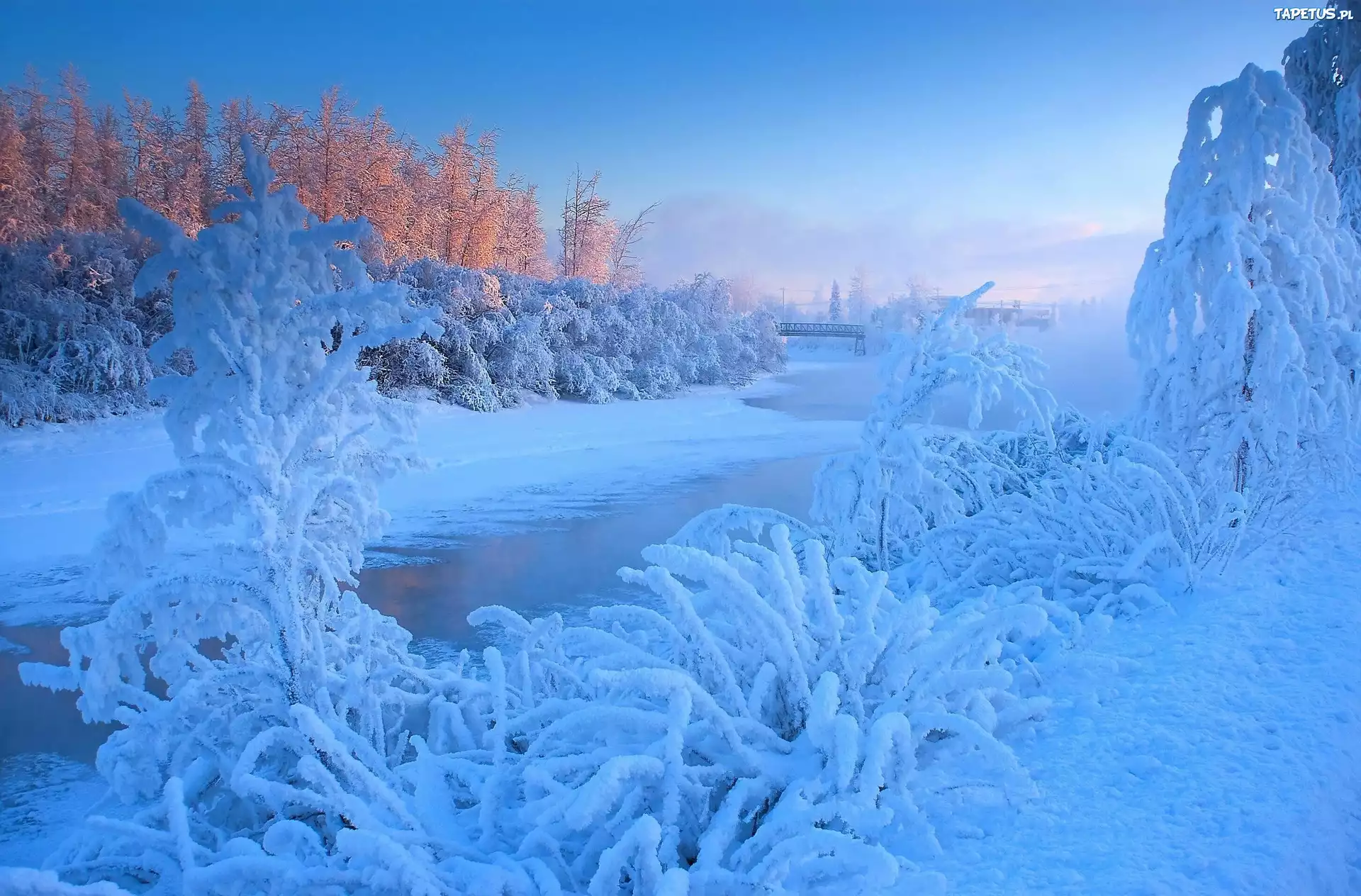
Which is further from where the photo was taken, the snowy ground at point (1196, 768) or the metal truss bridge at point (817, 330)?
the metal truss bridge at point (817, 330)

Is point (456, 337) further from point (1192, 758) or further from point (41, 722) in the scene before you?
point (1192, 758)

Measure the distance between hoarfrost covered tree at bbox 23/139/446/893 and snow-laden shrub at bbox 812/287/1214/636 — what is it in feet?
6.95

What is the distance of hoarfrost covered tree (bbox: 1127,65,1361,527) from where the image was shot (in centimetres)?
364

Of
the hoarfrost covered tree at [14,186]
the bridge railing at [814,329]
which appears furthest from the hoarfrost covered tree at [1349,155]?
the bridge railing at [814,329]

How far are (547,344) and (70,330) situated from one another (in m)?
9.10

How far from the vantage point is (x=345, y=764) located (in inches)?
57.8

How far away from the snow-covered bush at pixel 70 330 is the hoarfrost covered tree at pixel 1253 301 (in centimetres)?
998

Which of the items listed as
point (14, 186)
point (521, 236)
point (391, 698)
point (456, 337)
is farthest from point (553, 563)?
point (521, 236)

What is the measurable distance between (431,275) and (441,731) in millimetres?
13859

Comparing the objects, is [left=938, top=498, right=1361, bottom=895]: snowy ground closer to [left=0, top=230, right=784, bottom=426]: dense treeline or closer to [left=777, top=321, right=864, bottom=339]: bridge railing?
[left=0, top=230, right=784, bottom=426]: dense treeline

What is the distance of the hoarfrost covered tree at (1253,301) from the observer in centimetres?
364

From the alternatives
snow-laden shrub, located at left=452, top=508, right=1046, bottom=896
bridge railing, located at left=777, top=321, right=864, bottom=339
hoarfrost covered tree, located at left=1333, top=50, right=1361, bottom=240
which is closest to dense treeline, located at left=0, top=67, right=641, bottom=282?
snow-laden shrub, located at left=452, top=508, right=1046, bottom=896

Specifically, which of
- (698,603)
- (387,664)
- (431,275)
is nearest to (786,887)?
(698,603)

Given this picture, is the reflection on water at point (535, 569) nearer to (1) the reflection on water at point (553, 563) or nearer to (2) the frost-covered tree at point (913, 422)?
(1) the reflection on water at point (553, 563)
